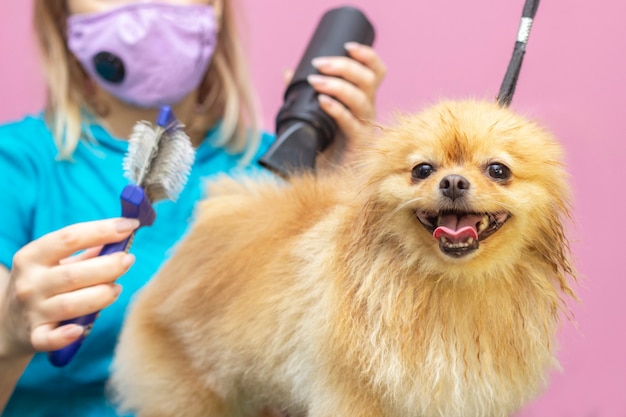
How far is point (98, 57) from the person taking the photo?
929mm

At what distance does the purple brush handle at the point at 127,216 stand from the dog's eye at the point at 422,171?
0.29 meters

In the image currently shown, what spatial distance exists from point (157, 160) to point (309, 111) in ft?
0.75

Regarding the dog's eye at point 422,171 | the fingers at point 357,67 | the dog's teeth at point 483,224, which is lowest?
the dog's teeth at point 483,224

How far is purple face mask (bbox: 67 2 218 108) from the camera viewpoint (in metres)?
0.92

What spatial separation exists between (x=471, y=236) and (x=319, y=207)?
0.65ft

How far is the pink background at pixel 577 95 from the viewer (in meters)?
0.88

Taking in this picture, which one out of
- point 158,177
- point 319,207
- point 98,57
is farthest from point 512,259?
point 98,57

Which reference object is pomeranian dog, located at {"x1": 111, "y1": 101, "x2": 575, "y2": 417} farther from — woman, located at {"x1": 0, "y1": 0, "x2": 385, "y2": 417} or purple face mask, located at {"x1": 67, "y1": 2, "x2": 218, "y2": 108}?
purple face mask, located at {"x1": 67, "y1": 2, "x2": 218, "y2": 108}

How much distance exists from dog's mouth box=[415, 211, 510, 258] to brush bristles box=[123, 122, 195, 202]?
293 mm

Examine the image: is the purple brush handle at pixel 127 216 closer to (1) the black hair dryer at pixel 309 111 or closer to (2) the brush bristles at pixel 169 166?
(2) the brush bristles at pixel 169 166

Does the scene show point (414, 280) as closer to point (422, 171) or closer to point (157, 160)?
point (422, 171)

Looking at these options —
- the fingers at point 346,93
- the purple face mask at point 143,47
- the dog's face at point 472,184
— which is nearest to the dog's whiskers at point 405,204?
the dog's face at point 472,184

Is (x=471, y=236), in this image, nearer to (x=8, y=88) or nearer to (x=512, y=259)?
(x=512, y=259)

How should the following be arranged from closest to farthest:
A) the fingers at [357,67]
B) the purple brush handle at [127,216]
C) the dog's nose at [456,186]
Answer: the dog's nose at [456,186] → the purple brush handle at [127,216] → the fingers at [357,67]
